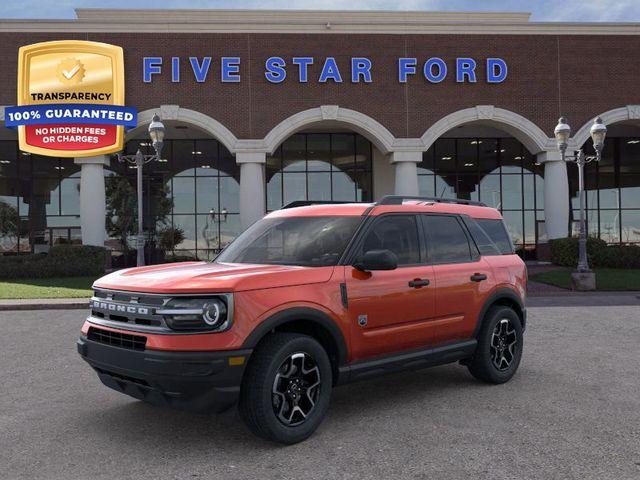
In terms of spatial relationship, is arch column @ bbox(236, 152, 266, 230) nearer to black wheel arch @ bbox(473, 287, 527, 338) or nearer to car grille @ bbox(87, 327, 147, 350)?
black wheel arch @ bbox(473, 287, 527, 338)

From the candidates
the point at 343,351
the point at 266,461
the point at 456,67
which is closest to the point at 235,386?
the point at 266,461

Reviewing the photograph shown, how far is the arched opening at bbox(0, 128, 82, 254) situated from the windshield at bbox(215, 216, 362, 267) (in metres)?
27.4

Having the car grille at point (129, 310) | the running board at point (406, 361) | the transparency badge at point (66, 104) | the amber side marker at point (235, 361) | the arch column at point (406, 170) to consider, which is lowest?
the running board at point (406, 361)

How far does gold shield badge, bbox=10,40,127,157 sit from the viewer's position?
23.0 meters

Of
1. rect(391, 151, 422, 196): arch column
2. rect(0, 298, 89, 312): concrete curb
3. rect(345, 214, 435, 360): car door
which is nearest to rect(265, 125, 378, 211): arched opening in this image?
rect(391, 151, 422, 196): arch column

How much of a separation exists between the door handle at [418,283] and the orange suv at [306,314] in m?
0.01

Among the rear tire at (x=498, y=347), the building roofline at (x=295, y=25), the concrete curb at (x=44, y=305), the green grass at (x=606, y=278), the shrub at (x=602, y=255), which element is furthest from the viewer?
the building roofline at (x=295, y=25)

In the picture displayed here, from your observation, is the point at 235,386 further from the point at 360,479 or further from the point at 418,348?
the point at 418,348

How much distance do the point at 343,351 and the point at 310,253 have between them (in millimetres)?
947

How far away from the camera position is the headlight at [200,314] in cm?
400

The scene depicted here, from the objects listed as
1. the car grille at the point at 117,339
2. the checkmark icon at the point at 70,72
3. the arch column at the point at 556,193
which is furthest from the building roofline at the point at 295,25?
the car grille at the point at 117,339

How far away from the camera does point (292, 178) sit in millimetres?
30062

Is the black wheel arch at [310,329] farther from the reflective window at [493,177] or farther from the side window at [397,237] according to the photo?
the reflective window at [493,177]

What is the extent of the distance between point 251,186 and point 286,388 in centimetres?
2005
